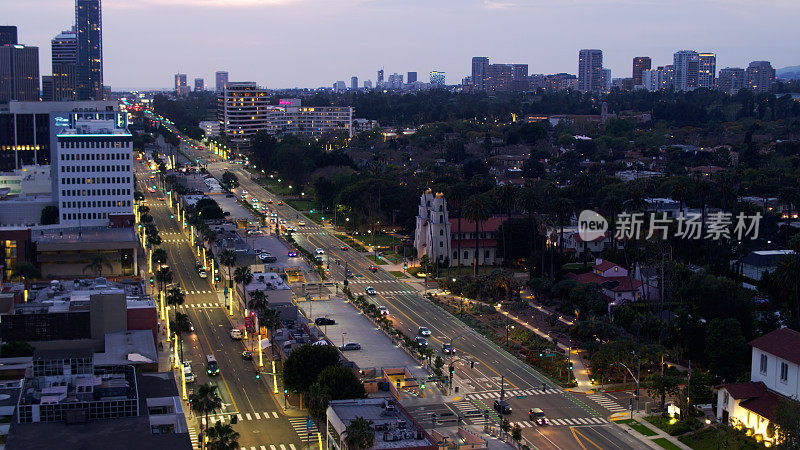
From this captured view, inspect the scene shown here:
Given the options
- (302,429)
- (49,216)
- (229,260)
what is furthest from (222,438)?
(49,216)

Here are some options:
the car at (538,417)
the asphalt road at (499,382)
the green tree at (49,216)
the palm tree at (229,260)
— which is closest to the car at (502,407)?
the asphalt road at (499,382)

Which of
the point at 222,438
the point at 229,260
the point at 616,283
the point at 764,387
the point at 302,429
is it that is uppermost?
the point at 229,260

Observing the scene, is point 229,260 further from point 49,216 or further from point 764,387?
point 764,387

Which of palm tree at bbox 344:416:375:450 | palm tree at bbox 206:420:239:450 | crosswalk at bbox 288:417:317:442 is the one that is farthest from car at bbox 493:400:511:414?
palm tree at bbox 206:420:239:450

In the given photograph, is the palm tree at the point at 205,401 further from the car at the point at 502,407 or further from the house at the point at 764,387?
the house at the point at 764,387

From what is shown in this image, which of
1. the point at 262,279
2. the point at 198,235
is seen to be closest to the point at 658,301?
the point at 262,279

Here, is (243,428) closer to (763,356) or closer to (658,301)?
(763,356)

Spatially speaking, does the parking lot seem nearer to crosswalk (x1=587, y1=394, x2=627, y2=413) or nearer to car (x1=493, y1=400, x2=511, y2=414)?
car (x1=493, y1=400, x2=511, y2=414)
